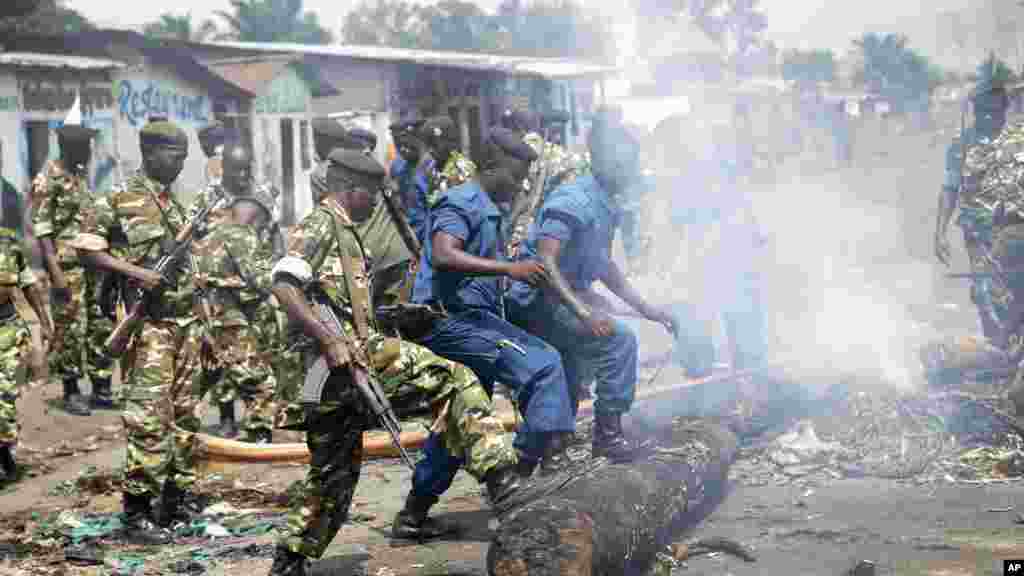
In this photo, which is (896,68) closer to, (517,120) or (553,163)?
(517,120)

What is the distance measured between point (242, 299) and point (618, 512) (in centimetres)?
398

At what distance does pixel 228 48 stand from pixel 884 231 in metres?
13.2

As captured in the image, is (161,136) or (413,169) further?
(413,169)

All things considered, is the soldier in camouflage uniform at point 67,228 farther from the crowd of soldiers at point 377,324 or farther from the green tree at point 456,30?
the green tree at point 456,30

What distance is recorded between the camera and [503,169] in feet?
19.6

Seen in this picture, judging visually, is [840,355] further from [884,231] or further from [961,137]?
[884,231]

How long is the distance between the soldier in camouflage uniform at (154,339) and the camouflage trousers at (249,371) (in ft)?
5.57

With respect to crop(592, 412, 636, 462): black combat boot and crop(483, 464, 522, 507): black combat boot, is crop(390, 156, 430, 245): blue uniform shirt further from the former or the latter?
crop(483, 464, 522, 507): black combat boot

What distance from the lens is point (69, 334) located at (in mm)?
9477

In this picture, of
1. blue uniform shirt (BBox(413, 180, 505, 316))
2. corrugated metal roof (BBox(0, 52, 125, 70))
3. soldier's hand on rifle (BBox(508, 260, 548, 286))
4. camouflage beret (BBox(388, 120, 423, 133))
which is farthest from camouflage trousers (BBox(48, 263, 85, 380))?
corrugated metal roof (BBox(0, 52, 125, 70))

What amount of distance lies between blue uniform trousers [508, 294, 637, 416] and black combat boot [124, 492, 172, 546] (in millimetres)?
1991

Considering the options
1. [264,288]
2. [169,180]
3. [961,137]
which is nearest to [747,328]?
[961,137]

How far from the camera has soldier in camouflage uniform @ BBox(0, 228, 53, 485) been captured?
7121 millimetres

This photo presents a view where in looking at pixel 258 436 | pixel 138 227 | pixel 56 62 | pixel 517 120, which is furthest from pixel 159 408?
pixel 56 62
